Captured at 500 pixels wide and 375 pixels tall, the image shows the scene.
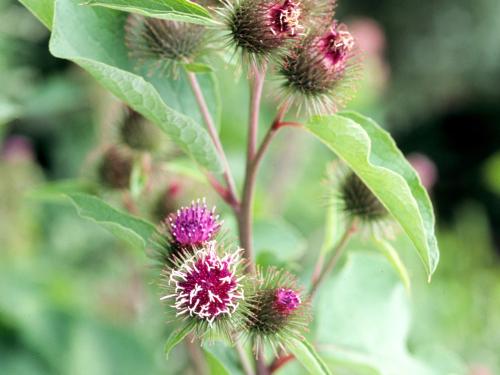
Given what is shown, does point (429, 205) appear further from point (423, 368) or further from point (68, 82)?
point (68, 82)

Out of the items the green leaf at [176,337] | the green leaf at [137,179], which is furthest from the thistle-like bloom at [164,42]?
the green leaf at [176,337]

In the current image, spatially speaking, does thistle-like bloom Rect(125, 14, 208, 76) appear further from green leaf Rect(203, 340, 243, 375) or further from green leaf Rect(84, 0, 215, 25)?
green leaf Rect(203, 340, 243, 375)

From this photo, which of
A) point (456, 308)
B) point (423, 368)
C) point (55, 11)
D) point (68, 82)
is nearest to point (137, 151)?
point (55, 11)

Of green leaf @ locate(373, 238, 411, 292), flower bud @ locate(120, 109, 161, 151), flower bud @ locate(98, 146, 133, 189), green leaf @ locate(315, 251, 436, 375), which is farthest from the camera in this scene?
flower bud @ locate(98, 146, 133, 189)

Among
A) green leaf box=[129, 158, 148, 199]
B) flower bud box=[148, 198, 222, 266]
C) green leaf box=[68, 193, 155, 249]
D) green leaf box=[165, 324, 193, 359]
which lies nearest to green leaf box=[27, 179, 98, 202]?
green leaf box=[129, 158, 148, 199]

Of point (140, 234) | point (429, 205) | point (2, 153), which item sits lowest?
point (2, 153)

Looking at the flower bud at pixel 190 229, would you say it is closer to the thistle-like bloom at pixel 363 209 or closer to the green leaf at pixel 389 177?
the green leaf at pixel 389 177

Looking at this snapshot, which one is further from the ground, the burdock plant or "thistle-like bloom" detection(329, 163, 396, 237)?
the burdock plant
